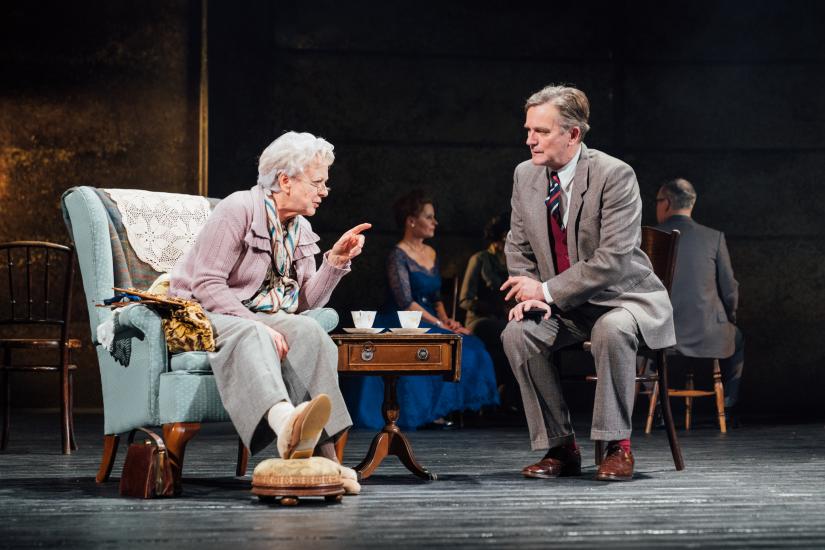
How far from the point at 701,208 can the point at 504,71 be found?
161 cm

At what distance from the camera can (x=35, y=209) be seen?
295 inches

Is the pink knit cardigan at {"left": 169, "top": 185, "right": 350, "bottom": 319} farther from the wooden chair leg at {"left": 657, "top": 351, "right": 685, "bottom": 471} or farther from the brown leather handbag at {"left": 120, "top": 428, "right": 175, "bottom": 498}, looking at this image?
the wooden chair leg at {"left": 657, "top": 351, "right": 685, "bottom": 471}

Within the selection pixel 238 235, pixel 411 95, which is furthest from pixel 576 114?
pixel 411 95

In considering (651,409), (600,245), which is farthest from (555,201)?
(651,409)

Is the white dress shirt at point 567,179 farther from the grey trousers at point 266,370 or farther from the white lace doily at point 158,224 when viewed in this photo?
the white lace doily at point 158,224

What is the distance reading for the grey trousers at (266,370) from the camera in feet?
11.4

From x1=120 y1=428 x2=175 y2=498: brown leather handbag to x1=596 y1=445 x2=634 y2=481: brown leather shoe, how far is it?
1436 mm

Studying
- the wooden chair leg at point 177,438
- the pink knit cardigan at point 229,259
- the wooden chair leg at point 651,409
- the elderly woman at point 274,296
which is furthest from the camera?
the wooden chair leg at point 651,409

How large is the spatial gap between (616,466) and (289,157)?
1520mm

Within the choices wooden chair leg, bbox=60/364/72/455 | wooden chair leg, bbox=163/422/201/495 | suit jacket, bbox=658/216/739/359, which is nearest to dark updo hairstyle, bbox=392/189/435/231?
suit jacket, bbox=658/216/739/359

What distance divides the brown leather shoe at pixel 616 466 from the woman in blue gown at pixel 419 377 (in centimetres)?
253

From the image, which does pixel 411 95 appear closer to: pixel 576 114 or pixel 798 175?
pixel 798 175

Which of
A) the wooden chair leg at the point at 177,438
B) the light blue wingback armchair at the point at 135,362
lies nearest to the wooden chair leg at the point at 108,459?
the light blue wingback armchair at the point at 135,362

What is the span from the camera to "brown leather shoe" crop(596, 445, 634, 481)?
394 cm
